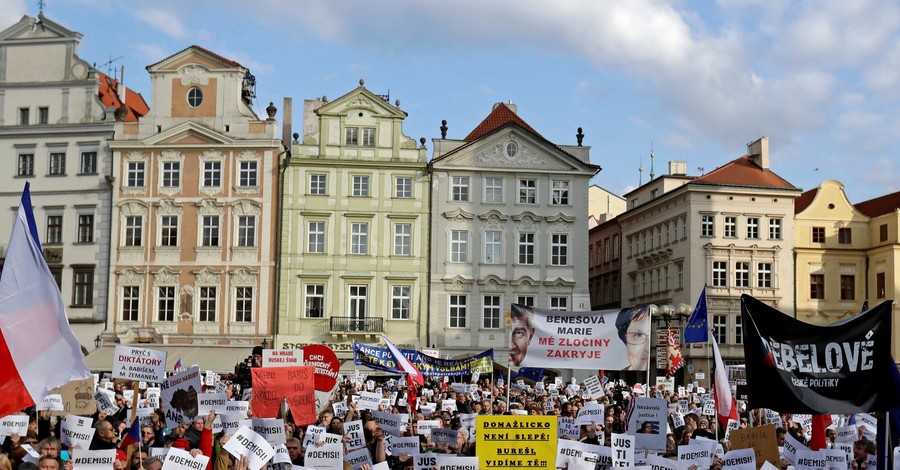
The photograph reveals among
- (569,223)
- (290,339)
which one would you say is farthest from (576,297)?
(290,339)

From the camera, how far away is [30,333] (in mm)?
11609

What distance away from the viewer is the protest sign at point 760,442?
46.4 ft

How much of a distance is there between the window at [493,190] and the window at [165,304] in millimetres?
13998

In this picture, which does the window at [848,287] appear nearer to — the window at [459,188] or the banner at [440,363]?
the window at [459,188]

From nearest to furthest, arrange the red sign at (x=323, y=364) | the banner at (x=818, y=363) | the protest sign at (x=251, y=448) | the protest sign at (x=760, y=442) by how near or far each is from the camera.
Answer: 1. the banner at (x=818, y=363)
2. the protest sign at (x=251, y=448)
3. the protest sign at (x=760, y=442)
4. the red sign at (x=323, y=364)

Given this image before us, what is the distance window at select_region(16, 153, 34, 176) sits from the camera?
52.3 metres

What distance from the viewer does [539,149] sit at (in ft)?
172

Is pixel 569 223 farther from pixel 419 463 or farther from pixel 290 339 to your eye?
pixel 419 463

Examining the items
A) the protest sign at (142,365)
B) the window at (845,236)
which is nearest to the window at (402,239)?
the window at (845,236)

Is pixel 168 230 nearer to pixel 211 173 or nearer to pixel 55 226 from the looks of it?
pixel 211 173

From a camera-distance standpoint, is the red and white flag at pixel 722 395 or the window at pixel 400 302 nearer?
the red and white flag at pixel 722 395

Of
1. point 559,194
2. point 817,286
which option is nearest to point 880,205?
point 817,286

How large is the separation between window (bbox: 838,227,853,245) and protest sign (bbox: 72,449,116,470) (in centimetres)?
5271

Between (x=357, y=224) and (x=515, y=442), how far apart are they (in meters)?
38.2
